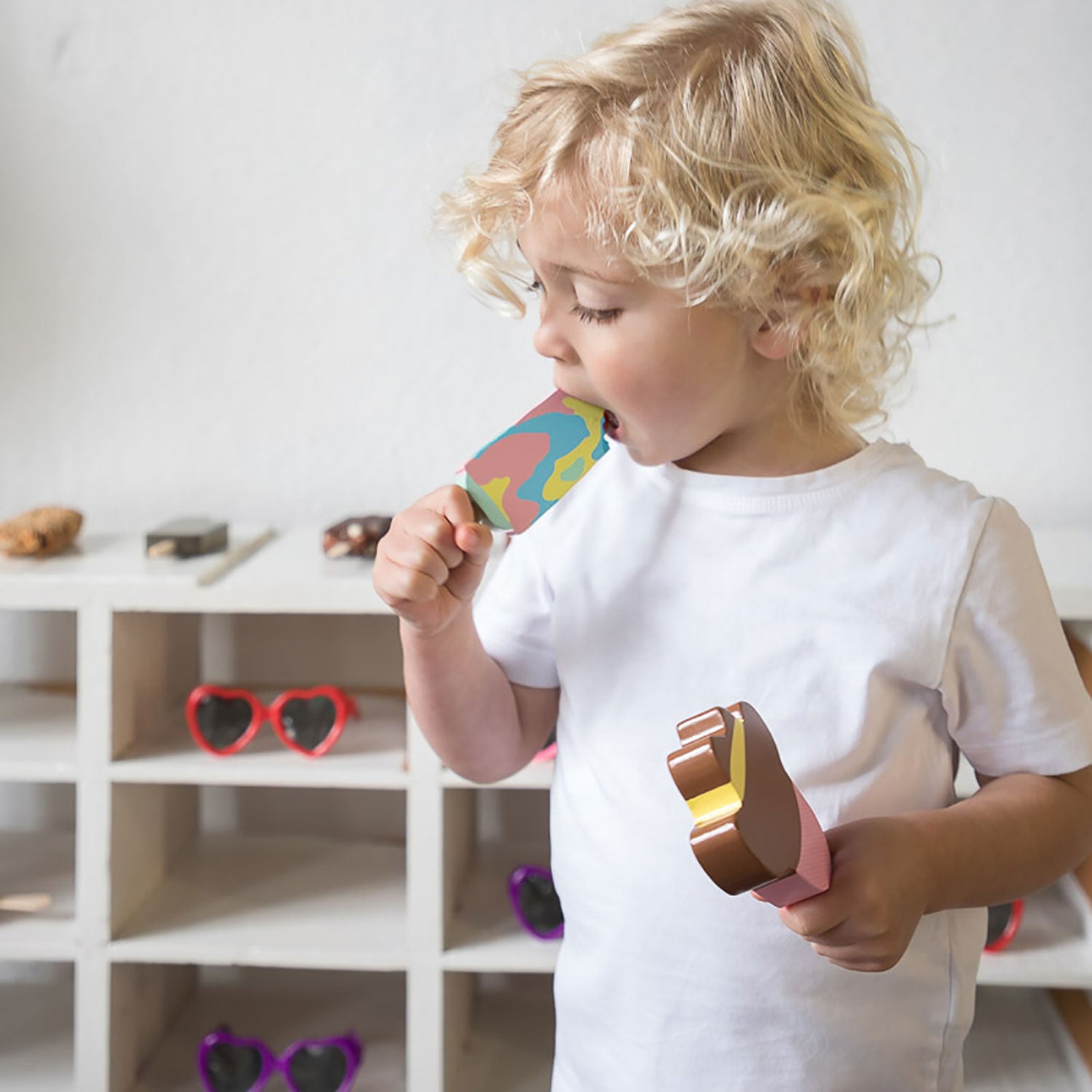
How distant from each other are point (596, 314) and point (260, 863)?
1.09m

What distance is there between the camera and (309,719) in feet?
4.54

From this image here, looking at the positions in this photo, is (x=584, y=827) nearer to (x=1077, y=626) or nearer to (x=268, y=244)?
(x=1077, y=626)

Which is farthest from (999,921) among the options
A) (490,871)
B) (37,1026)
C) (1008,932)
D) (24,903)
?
(37,1026)

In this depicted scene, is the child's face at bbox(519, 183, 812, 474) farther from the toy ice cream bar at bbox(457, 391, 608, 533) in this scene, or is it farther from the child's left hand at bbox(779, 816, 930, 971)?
the child's left hand at bbox(779, 816, 930, 971)

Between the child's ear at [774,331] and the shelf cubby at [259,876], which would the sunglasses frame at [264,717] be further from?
the child's ear at [774,331]

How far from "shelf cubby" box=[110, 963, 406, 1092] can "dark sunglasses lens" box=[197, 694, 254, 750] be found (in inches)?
10.9

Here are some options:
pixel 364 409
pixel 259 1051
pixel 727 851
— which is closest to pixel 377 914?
pixel 259 1051

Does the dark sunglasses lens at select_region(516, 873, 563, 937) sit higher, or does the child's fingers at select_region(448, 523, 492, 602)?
the child's fingers at select_region(448, 523, 492, 602)

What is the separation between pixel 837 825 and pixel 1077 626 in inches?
26.7

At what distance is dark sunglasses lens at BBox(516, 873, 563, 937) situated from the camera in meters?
1.37

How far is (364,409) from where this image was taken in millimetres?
1571

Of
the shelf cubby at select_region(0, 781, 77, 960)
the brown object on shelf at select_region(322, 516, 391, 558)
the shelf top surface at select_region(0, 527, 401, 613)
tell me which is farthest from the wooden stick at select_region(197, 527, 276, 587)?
the shelf cubby at select_region(0, 781, 77, 960)

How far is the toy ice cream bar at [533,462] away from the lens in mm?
740

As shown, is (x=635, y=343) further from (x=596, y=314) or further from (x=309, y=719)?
(x=309, y=719)
